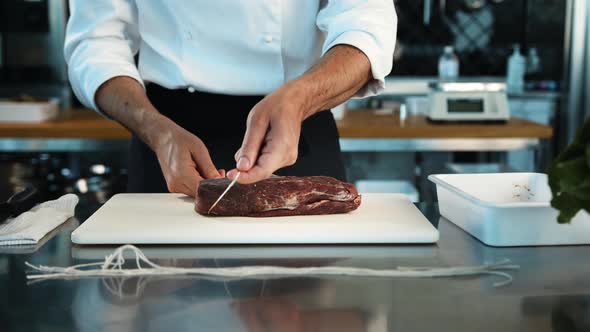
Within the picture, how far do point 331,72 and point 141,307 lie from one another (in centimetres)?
76

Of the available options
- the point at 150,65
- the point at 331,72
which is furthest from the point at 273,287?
the point at 150,65

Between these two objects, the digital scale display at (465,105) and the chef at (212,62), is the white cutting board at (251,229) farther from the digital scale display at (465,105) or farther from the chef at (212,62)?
the digital scale display at (465,105)

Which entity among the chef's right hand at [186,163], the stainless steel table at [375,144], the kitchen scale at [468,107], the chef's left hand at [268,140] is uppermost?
the chef's left hand at [268,140]

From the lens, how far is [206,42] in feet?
5.71

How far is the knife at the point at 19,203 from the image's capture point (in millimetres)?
1277

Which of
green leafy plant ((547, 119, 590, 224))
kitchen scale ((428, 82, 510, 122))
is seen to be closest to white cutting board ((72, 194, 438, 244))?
green leafy plant ((547, 119, 590, 224))

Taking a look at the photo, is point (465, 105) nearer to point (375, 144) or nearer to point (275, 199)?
point (375, 144)

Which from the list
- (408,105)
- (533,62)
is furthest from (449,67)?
(408,105)

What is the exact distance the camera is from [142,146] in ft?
5.79

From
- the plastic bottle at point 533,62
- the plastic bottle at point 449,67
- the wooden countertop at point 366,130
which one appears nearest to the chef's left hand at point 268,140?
the wooden countertop at point 366,130

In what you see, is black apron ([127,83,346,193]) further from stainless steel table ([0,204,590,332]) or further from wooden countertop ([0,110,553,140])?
wooden countertop ([0,110,553,140])

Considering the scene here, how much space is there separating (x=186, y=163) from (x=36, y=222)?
0.30 metres

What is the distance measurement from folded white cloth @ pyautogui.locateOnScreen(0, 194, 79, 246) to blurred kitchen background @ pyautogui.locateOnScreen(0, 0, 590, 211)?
151 centimetres

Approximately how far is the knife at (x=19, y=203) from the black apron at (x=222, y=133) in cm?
37
